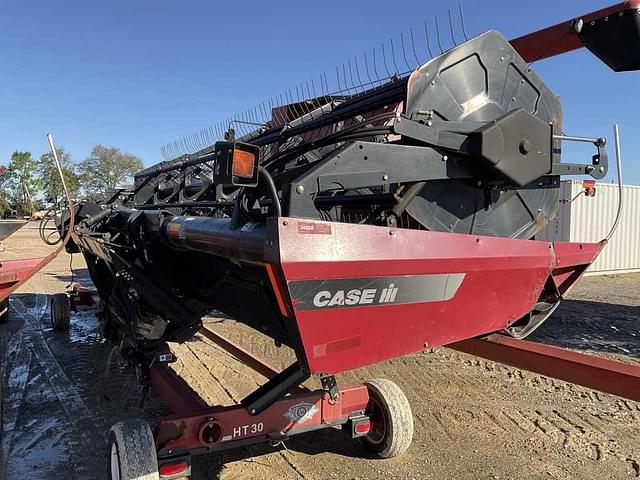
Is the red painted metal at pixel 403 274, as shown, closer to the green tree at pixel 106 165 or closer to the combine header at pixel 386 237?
the combine header at pixel 386 237

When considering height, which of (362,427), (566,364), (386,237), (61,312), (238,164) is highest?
(238,164)

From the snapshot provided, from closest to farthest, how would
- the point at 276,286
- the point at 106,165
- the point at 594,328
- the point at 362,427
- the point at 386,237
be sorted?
1. the point at 276,286
2. the point at 386,237
3. the point at 362,427
4. the point at 594,328
5. the point at 106,165

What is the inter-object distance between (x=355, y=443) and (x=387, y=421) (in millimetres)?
479

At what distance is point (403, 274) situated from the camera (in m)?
2.06

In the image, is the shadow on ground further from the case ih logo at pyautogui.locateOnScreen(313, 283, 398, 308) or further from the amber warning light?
the amber warning light

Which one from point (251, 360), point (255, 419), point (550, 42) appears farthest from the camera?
point (251, 360)

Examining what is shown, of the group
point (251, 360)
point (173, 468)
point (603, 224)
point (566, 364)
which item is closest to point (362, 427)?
point (173, 468)

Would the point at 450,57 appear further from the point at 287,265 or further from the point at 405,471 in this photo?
the point at 405,471

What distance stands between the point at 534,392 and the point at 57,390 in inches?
191

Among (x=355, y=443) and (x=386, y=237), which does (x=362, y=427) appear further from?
(x=386, y=237)

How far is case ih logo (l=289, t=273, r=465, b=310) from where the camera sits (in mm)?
1870

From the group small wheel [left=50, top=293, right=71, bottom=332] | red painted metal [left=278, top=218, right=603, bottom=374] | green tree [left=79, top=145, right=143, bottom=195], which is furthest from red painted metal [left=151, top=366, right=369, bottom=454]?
green tree [left=79, top=145, right=143, bottom=195]

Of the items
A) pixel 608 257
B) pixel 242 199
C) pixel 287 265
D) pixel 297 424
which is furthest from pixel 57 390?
pixel 608 257

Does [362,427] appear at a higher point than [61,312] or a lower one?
lower
